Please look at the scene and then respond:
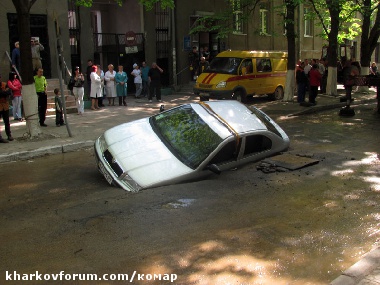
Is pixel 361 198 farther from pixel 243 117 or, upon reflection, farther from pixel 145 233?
pixel 145 233

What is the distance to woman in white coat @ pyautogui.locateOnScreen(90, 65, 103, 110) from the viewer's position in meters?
16.8

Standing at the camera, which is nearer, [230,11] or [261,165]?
[261,165]

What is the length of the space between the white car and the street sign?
1334cm

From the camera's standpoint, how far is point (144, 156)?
23.4 ft

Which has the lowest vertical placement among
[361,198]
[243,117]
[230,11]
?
[361,198]

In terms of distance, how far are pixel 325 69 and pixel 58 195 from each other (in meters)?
19.6

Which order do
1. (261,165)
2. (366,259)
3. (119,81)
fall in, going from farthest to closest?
(119,81)
(261,165)
(366,259)

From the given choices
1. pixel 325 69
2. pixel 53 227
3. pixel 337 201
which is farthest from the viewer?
pixel 325 69

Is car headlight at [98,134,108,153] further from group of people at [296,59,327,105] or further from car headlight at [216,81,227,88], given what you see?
group of people at [296,59,327,105]

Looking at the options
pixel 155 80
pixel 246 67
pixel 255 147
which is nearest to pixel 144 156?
pixel 255 147

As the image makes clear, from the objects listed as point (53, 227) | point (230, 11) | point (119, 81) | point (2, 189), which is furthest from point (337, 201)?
point (230, 11)

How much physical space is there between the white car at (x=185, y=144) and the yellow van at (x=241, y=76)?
33.1 ft

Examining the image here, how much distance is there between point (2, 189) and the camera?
7680 mm

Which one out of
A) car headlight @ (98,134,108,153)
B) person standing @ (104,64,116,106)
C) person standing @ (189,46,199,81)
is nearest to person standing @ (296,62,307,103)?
person standing @ (189,46,199,81)
